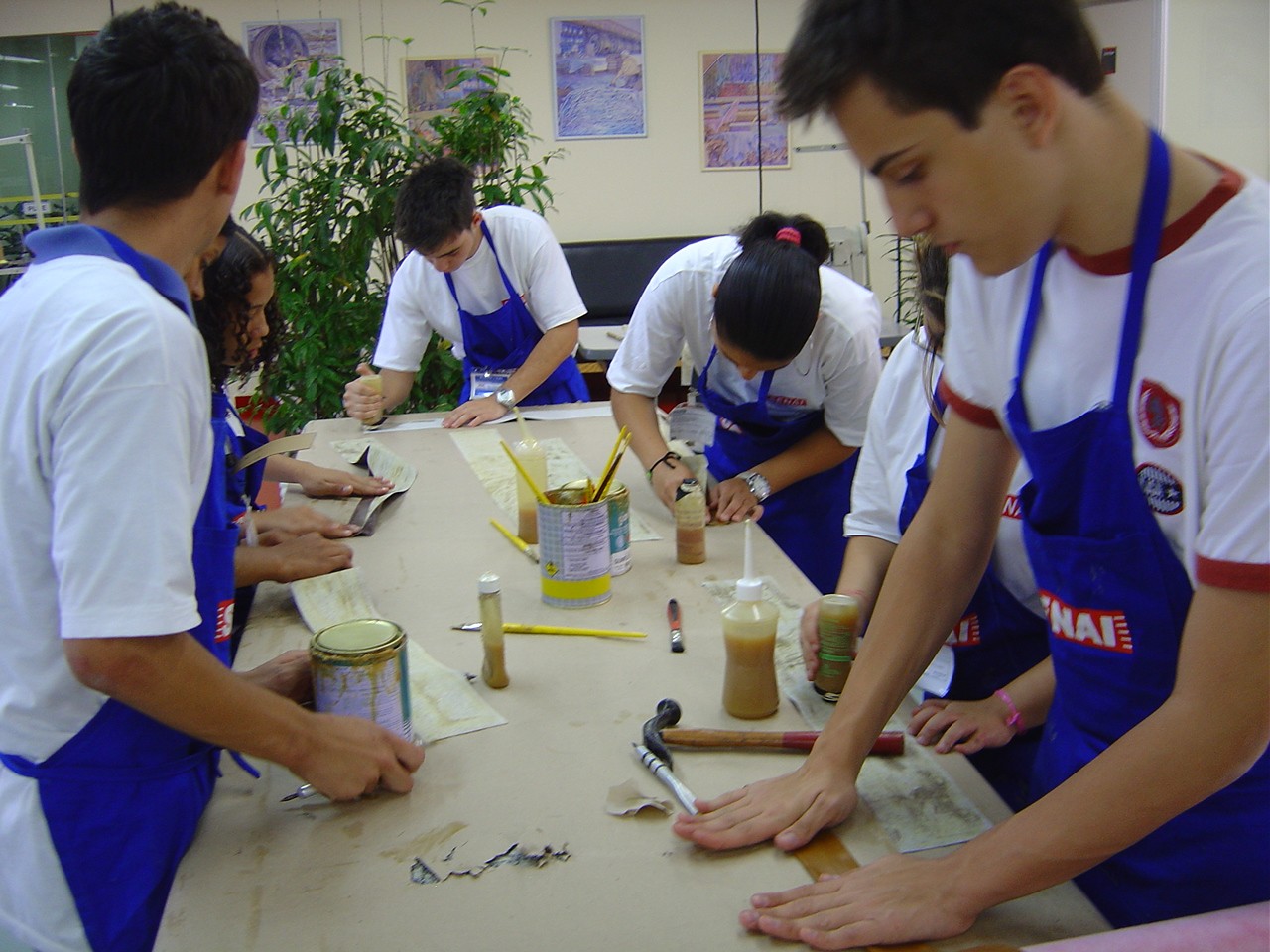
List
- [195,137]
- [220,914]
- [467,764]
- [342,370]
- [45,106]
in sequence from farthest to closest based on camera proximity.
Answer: [45,106] → [342,370] → [467,764] → [195,137] → [220,914]

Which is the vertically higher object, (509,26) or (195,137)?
(509,26)

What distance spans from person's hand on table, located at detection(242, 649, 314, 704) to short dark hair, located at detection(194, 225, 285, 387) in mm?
748

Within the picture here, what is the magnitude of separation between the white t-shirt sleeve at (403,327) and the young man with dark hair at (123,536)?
2328mm

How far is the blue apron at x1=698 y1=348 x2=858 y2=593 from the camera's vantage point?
2625mm

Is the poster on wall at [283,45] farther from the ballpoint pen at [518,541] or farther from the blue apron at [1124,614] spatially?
the blue apron at [1124,614]

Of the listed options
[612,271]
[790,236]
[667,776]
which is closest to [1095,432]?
[667,776]

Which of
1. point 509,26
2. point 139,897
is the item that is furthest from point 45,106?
point 139,897

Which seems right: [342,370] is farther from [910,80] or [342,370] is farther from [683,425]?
[910,80]

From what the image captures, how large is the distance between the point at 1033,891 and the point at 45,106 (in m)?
6.83

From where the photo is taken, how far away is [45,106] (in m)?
6.07

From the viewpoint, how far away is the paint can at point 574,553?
1.72m

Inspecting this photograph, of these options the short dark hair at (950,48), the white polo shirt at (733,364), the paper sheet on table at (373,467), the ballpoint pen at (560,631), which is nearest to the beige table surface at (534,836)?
the ballpoint pen at (560,631)

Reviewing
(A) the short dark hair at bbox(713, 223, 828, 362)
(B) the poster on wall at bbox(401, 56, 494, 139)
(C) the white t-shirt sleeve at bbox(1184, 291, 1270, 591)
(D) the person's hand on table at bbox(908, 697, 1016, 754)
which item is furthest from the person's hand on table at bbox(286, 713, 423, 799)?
(B) the poster on wall at bbox(401, 56, 494, 139)

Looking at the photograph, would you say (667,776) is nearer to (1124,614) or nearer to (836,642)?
(836,642)
